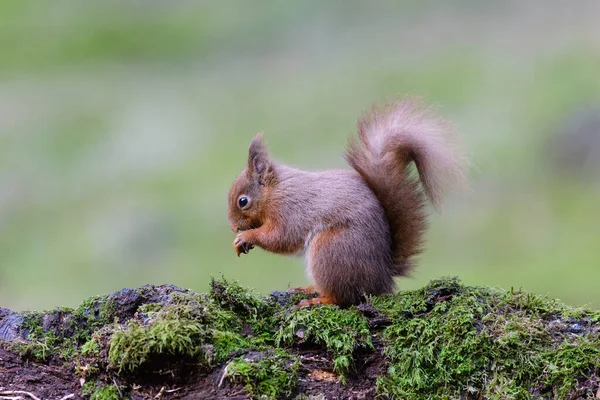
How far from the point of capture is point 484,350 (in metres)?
2.15

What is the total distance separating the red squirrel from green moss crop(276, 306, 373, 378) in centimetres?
36

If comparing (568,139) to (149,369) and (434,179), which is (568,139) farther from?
(149,369)

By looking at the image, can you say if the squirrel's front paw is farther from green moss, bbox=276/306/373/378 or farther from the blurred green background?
the blurred green background

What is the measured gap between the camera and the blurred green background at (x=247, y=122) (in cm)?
643

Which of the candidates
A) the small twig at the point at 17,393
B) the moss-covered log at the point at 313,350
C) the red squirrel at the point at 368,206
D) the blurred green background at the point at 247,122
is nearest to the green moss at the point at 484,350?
the moss-covered log at the point at 313,350

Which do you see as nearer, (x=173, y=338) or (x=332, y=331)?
(x=173, y=338)

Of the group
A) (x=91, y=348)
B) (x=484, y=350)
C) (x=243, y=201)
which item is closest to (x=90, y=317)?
(x=91, y=348)

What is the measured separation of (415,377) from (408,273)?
2.93 ft

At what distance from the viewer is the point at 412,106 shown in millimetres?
3029

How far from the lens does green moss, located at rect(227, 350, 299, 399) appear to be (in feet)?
6.71

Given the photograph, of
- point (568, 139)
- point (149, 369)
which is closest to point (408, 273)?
point (149, 369)

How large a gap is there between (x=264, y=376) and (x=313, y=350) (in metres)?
0.25

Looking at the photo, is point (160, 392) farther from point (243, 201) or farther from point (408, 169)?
point (408, 169)

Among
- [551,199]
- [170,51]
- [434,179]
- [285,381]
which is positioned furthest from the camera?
[170,51]
